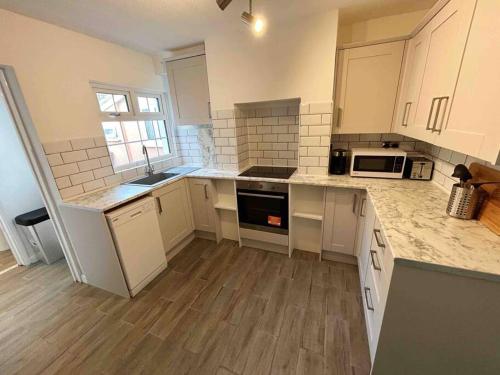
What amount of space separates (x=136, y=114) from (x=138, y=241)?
161cm

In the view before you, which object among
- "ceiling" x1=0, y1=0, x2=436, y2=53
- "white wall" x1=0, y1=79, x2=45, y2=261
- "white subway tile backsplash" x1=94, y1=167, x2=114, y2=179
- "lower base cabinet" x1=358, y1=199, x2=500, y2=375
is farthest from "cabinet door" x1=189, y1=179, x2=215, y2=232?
"lower base cabinet" x1=358, y1=199, x2=500, y2=375

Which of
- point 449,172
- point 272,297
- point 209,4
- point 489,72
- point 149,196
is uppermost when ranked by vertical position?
point 209,4

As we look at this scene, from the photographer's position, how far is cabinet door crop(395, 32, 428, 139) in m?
1.53

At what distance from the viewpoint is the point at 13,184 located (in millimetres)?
2447

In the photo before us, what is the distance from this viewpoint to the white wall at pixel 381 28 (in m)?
1.90

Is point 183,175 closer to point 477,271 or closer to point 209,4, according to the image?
point 209,4

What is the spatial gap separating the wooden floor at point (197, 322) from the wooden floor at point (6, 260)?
0.70 feet

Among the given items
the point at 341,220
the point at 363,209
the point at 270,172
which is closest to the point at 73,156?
the point at 270,172

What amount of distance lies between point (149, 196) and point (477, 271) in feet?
7.65

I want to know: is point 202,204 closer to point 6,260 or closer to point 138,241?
point 138,241

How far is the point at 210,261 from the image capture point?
2.41m

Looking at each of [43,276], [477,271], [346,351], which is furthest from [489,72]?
[43,276]

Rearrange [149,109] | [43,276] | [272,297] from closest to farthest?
1. [272,297]
2. [43,276]
3. [149,109]

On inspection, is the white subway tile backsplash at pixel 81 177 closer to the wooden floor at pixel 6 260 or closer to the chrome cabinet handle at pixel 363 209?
the wooden floor at pixel 6 260
